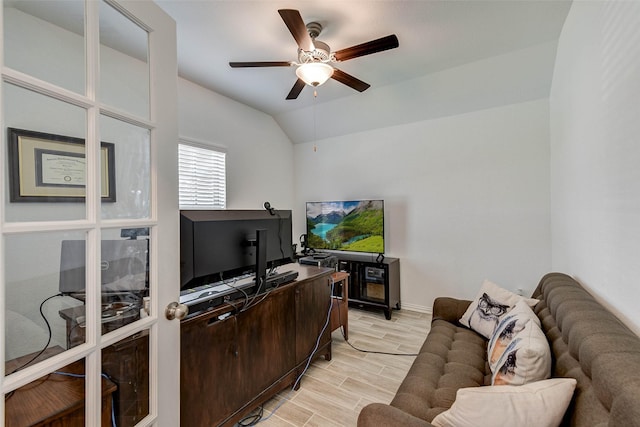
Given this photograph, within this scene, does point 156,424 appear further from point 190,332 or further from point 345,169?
point 345,169

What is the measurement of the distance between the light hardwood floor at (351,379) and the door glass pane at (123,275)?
4.37 ft

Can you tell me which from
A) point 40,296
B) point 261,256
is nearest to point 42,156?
point 40,296

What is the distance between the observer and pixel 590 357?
93 cm

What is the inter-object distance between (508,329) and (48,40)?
7.39 feet

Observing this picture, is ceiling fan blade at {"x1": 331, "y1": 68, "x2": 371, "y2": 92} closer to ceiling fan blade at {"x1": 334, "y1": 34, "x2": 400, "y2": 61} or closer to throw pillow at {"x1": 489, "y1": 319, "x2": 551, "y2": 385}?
ceiling fan blade at {"x1": 334, "y1": 34, "x2": 400, "y2": 61}

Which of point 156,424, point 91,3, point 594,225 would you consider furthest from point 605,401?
point 91,3

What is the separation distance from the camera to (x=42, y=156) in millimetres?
756

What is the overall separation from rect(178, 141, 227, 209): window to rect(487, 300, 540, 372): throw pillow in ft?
10.4

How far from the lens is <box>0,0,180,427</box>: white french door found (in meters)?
0.69

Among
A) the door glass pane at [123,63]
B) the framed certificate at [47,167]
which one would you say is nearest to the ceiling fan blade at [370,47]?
the door glass pane at [123,63]

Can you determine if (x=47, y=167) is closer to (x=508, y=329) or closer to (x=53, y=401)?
(x=53, y=401)

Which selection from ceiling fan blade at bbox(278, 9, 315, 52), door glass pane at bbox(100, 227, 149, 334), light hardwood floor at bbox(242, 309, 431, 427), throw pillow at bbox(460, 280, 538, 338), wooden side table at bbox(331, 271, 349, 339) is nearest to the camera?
door glass pane at bbox(100, 227, 149, 334)

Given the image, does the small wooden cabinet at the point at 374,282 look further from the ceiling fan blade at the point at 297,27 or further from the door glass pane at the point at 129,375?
the door glass pane at the point at 129,375

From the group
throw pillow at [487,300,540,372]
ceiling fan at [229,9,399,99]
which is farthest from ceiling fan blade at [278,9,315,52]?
throw pillow at [487,300,540,372]
